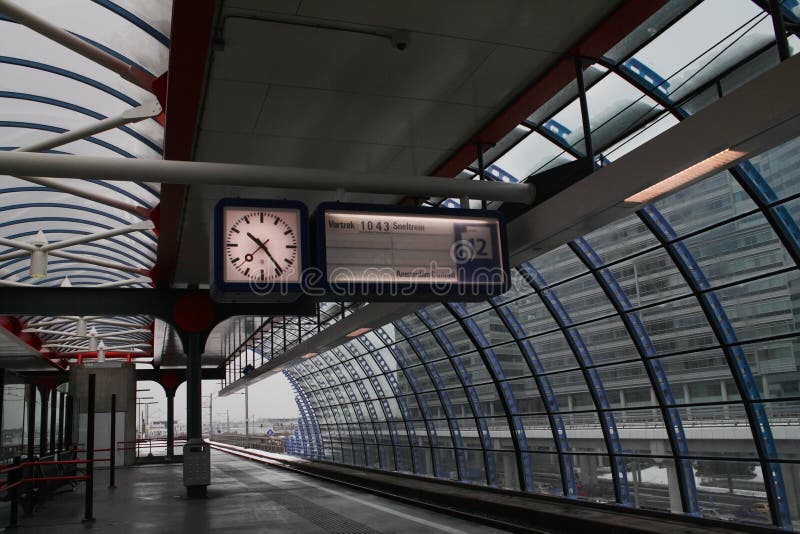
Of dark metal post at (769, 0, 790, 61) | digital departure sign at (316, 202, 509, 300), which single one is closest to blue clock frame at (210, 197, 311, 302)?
digital departure sign at (316, 202, 509, 300)

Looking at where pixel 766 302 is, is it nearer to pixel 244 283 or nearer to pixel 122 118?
pixel 244 283

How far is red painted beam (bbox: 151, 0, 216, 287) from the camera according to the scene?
6625 millimetres

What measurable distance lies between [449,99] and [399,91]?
744 millimetres

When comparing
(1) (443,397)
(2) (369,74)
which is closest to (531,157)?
(2) (369,74)

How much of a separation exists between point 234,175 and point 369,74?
2.08m

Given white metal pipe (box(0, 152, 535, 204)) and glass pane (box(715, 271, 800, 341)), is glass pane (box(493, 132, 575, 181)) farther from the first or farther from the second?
glass pane (box(715, 271, 800, 341))

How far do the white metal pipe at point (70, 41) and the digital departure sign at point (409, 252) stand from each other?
343 cm

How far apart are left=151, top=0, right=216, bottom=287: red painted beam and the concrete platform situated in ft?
20.1

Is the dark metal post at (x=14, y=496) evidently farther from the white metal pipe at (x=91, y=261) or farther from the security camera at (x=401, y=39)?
the security camera at (x=401, y=39)

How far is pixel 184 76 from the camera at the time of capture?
7.81m

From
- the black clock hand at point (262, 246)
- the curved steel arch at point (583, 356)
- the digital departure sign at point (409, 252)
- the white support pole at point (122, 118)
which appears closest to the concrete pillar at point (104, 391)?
the curved steel arch at point (583, 356)

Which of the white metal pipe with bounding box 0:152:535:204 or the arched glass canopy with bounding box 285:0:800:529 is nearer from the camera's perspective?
the white metal pipe with bounding box 0:152:535:204

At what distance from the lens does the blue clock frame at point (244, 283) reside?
7062mm

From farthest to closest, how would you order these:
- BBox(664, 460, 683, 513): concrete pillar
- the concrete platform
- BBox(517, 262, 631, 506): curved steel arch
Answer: BBox(517, 262, 631, 506): curved steel arch → BBox(664, 460, 683, 513): concrete pillar → the concrete platform
